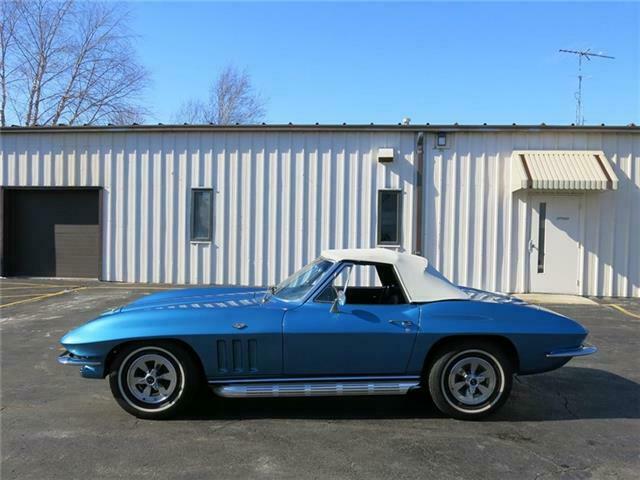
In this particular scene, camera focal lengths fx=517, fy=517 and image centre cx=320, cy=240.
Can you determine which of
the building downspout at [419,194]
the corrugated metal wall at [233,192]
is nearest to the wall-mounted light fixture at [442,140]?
the building downspout at [419,194]

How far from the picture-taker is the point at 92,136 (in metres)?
12.9

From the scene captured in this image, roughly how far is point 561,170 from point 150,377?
32.6 ft

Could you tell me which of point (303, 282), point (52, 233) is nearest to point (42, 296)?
point (52, 233)

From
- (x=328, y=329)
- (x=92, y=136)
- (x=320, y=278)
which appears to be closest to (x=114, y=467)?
(x=328, y=329)

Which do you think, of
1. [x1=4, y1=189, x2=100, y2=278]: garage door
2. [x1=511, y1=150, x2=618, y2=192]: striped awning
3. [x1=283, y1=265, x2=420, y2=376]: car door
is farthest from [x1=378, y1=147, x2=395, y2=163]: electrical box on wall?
[x1=283, y1=265, x2=420, y2=376]: car door

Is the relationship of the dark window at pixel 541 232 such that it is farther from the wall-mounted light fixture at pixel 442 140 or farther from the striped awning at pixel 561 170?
the wall-mounted light fixture at pixel 442 140

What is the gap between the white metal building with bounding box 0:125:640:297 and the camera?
11633mm

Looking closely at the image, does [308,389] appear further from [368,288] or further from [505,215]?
[505,215]

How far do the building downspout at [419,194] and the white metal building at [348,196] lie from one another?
3 cm

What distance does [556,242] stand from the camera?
1172 cm

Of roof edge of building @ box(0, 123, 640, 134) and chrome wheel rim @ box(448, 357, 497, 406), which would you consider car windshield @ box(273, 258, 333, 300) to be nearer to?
chrome wheel rim @ box(448, 357, 497, 406)

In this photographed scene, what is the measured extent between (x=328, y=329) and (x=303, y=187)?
8263mm

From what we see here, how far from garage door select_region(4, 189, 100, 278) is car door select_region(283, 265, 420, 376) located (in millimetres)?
10544

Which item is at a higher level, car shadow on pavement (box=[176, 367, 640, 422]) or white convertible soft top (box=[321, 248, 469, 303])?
white convertible soft top (box=[321, 248, 469, 303])
